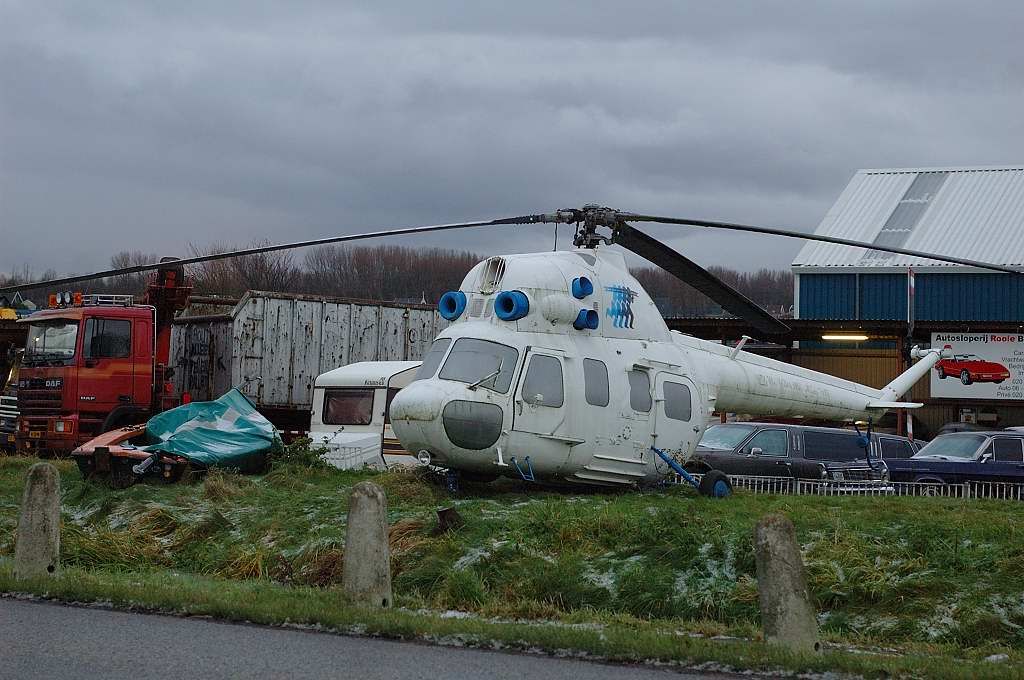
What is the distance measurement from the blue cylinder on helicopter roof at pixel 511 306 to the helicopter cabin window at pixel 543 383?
1.84ft

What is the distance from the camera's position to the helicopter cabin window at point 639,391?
14719mm

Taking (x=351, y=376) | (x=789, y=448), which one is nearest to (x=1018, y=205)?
(x=789, y=448)

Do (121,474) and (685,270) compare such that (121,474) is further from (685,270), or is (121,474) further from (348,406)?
(685,270)

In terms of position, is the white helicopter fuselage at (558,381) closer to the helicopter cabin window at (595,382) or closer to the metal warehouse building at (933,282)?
the helicopter cabin window at (595,382)

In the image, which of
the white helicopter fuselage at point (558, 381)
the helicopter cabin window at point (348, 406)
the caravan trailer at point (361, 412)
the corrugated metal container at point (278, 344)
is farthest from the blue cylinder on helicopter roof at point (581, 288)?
the corrugated metal container at point (278, 344)

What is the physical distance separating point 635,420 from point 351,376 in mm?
7568

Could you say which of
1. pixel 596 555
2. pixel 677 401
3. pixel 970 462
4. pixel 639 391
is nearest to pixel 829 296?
pixel 970 462

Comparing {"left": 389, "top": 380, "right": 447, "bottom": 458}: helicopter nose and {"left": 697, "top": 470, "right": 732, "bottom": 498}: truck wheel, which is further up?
{"left": 389, "top": 380, "right": 447, "bottom": 458}: helicopter nose

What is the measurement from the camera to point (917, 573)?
10492 mm

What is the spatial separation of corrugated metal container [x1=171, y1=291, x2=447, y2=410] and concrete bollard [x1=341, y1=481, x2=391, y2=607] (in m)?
16.5

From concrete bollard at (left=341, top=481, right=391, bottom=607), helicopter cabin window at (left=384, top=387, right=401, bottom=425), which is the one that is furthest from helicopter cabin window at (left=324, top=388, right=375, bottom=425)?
concrete bollard at (left=341, top=481, right=391, bottom=607)

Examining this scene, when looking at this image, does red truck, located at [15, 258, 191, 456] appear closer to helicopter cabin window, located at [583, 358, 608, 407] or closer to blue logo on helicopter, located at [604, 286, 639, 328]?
blue logo on helicopter, located at [604, 286, 639, 328]

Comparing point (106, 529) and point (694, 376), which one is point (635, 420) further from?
point (106, 529)

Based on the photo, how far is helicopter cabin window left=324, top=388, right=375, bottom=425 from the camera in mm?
20312
